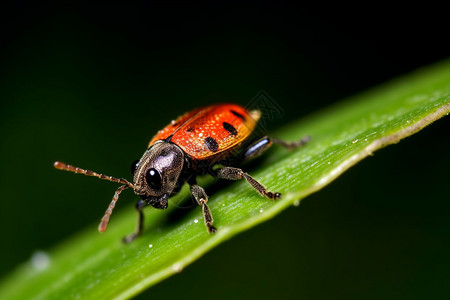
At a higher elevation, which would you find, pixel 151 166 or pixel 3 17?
pixel 3 17

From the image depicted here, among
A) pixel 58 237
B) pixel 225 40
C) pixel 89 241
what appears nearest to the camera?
pixel 89 241

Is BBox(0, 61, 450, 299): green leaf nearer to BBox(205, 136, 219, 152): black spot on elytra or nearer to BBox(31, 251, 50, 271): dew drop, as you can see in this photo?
BBox(31, 251, 50, 271): dew drop

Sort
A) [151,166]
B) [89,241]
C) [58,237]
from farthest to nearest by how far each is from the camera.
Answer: [58,237]
[89,241]
[151,166]

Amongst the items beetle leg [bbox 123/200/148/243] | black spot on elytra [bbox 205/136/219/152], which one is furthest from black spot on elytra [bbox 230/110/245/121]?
beetle leg [bbox 123/200/148/243]

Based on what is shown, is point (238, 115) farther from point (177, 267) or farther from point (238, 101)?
Result: point (238, 101)

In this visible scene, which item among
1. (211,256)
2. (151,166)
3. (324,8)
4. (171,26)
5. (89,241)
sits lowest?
(211,256)

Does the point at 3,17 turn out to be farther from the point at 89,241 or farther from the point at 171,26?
the point at 89,241

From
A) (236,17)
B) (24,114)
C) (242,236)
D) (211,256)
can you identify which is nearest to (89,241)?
(211,256)

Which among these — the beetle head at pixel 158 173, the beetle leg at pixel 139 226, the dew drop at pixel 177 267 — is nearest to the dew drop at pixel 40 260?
the beetle leg at pixel 139 226
